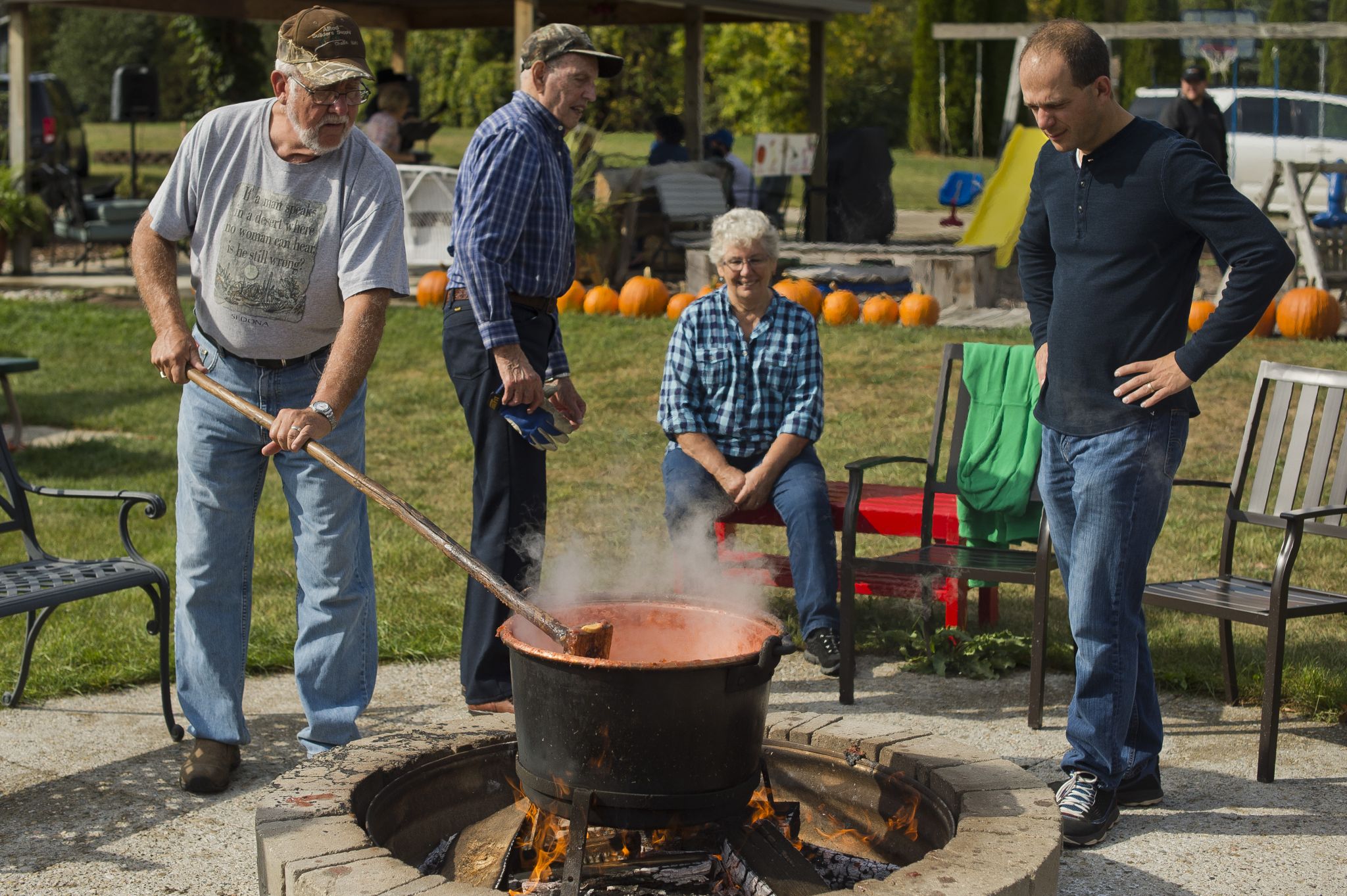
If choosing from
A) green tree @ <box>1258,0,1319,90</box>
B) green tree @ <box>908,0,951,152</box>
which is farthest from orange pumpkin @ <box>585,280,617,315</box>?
green tree @ <box>1258,0,1319,90</box>

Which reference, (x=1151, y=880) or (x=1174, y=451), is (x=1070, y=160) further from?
(x=1151, y=880)

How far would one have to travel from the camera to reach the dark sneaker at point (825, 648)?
514 cm

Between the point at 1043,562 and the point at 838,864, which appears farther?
the point at 1043,562

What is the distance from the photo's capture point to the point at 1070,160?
12.2 ft

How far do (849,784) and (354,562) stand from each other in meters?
1.46

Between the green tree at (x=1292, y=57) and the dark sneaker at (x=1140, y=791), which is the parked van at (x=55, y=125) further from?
the green tree at (x=1292, y=57)

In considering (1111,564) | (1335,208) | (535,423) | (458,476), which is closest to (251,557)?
(535,423)

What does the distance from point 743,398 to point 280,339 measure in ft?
6.35

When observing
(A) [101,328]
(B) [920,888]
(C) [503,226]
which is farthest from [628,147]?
(B) [920,888]

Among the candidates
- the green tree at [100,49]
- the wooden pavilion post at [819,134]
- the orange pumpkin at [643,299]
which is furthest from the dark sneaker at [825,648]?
the green tree at [100,49]

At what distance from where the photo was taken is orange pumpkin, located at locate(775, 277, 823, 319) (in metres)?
10.6

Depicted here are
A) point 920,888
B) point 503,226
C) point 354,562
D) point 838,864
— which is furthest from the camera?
point 503,226

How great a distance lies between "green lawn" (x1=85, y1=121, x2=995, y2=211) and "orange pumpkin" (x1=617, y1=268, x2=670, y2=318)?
939 cm

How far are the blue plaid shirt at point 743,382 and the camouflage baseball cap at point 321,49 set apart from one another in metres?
1.99
